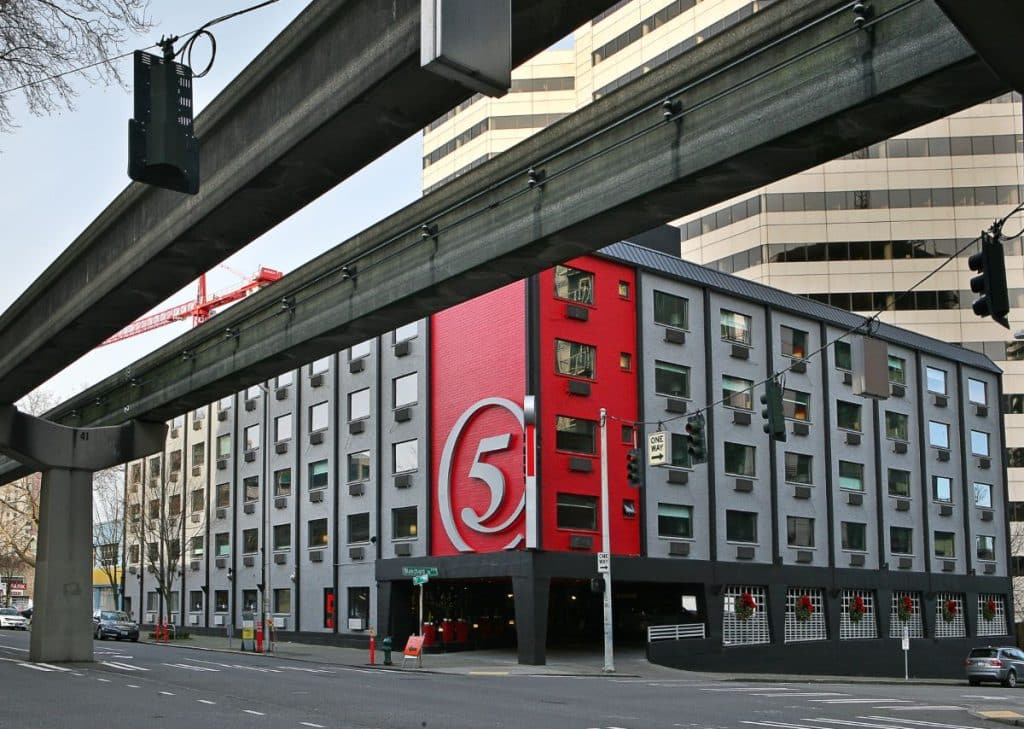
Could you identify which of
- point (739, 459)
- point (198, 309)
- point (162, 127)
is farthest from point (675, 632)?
point (198, 309)

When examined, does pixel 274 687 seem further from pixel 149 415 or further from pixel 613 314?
pixel 613 314

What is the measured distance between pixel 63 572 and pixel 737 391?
2713 cm

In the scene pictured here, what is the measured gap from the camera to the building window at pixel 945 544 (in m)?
58.6

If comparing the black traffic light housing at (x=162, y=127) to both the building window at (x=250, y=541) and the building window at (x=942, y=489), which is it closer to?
the building window at (x=250, y=541)

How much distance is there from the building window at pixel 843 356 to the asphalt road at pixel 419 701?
20992 millimetres

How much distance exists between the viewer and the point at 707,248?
3489 inches

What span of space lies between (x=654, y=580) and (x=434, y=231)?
26.3 metres

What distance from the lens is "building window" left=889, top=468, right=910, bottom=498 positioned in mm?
56281

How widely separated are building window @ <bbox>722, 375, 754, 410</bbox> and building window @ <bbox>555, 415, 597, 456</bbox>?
782 cm

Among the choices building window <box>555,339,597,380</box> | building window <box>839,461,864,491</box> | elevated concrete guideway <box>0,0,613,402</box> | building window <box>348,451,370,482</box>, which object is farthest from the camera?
building window <box>839,461,864,491</box>

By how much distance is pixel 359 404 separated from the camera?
51.2 metres

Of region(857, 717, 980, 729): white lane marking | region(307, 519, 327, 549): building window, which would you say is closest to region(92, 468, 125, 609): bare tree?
region(307, 519, 327, 549): building window

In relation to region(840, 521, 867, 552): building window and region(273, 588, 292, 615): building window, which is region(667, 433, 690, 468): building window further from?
region(273, 588, 292, 615): building window

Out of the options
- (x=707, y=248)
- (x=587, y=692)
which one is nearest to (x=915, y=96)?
(x=587, y=692)
